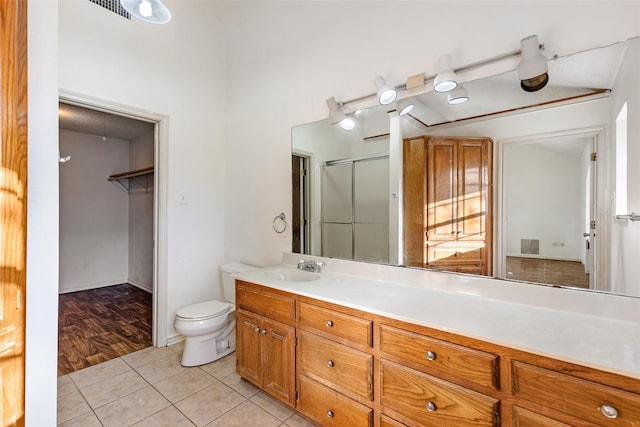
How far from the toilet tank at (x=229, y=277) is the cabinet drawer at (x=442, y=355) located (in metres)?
1.75

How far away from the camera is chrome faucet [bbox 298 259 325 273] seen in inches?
84.1

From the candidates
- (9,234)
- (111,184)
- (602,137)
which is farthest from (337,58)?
(111,184)

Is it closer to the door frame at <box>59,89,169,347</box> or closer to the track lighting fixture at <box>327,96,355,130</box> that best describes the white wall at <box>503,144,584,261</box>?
the track lighting fixture at <box>327,96,355,130</box>

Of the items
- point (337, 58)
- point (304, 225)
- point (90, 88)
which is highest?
point (337, 58)

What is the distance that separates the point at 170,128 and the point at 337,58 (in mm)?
1638

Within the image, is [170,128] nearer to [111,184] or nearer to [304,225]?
[304,225]

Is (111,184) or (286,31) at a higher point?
(286,31)

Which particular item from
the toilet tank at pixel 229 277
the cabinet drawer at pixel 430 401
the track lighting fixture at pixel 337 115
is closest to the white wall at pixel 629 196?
the cabinet drawer at pixel 430 401

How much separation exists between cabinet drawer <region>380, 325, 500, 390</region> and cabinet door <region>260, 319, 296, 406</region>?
0.63 meters

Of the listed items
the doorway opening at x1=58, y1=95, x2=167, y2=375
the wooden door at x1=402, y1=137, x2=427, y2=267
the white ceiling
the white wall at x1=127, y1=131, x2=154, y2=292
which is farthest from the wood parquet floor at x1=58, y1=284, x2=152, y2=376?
the wooden door at x1=402, y1=137, x2=427, y2=267

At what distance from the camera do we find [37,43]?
46.5 inches

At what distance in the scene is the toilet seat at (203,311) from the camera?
2220 millimetres

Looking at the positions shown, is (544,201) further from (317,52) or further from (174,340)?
(174,340)

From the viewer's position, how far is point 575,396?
89 centimetres
